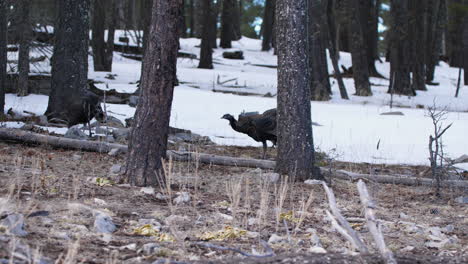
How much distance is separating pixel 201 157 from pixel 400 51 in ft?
47.0

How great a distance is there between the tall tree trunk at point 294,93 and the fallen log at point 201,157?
53cm

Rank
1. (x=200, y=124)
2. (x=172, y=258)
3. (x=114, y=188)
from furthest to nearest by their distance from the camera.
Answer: (x=200, y=124) → (x=114, y=188) → (x=172, y=258)

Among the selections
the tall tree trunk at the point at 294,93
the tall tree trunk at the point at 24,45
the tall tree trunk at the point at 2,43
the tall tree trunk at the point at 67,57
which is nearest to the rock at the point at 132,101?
the tall tree trunk at the point at 24,45

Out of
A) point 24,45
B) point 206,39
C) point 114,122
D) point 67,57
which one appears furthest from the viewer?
point 206,39

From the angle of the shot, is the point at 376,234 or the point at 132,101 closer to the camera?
the point at 376,234

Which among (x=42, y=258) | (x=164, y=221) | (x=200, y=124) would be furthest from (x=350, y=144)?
(x=42, y=258)

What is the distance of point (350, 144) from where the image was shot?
489 inches

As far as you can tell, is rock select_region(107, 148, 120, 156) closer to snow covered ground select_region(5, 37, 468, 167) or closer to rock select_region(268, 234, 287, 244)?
snow covered ground select_region(5, 37, 468, 167)

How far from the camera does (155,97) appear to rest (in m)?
6.99

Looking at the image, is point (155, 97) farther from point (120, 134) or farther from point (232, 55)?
point (232, 55)

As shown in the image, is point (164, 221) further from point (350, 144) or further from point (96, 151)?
point (350, 144)

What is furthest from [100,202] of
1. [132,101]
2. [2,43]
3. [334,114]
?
[334,114]

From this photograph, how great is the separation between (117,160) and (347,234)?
18.2 ft

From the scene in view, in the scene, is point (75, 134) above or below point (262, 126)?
below
